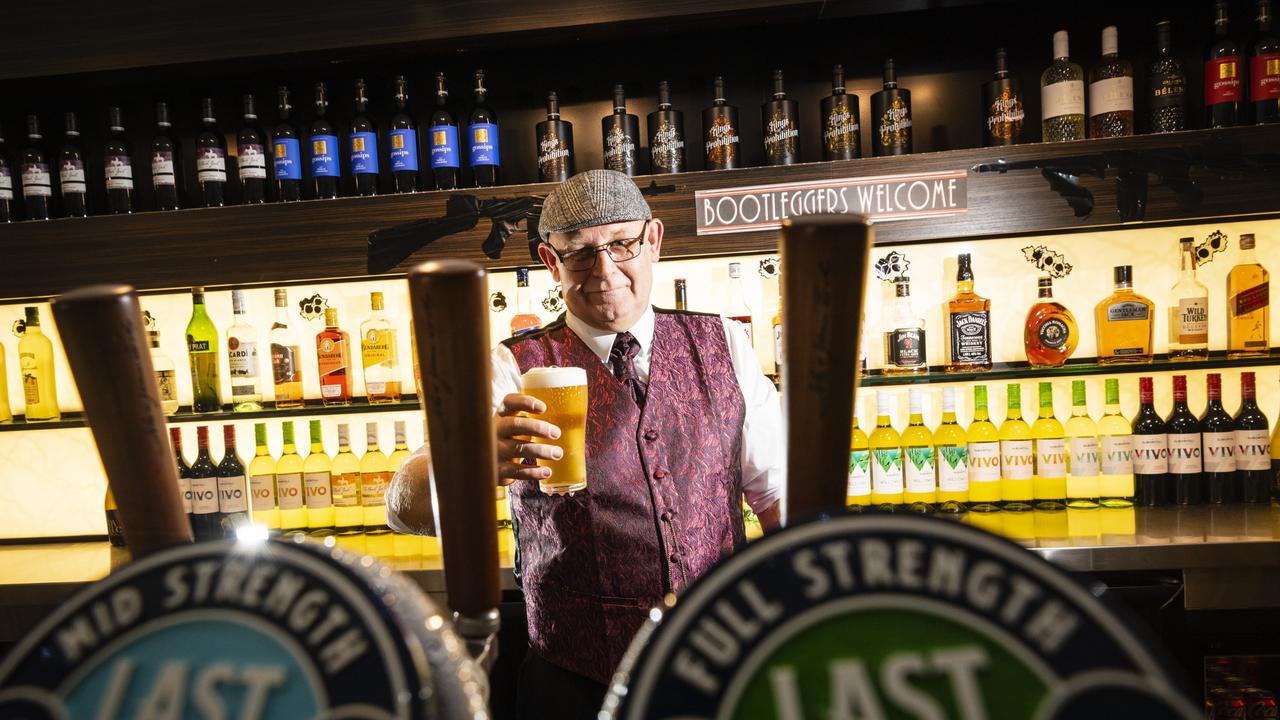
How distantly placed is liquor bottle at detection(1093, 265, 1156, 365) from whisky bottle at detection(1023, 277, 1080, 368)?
0.09 metres

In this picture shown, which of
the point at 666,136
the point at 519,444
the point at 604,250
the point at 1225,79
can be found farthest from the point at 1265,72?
the point at 519,444

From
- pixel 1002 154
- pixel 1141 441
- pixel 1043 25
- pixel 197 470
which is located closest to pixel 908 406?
pixel 1141 441

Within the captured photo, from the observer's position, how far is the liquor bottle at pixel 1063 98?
2133 millimetres

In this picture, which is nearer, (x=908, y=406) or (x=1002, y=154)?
(x=1002, y=154)

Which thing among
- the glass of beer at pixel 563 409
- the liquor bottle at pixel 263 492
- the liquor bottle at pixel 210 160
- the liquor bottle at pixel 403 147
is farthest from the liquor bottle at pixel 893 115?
the liquor bottle at pixel 263 492

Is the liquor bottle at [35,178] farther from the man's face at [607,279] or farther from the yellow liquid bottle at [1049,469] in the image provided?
the yellow liquid bottle at [1049,469]

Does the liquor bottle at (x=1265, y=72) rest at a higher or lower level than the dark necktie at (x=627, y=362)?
higher

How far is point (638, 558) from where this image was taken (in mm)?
1453

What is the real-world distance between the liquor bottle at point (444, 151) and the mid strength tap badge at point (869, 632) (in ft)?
7.03

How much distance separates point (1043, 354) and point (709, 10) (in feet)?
4.54

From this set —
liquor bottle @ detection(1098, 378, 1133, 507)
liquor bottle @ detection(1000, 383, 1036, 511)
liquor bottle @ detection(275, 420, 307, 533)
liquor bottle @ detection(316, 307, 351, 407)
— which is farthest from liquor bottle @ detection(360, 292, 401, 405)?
liquor bottle @ detection(1098, 378, 1133, 507)

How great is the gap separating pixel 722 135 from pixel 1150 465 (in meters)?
1.54

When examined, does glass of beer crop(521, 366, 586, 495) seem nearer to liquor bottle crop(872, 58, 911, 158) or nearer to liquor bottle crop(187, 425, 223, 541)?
liquor bottle crop(872, 58, 911, 158)

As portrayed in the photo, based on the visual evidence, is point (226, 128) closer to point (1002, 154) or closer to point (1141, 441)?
point (1002, 154)
